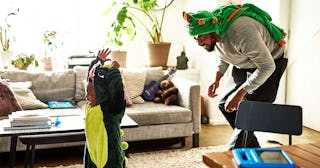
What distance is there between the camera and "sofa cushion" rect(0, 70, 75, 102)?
13.2ft

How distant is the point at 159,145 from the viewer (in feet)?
13.3

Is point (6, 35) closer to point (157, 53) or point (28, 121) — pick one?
point (157, 53)

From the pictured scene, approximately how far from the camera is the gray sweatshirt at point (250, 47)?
253cm

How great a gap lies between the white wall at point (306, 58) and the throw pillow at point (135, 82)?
1838mm

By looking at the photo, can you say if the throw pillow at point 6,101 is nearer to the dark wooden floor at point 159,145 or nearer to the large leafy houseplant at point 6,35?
the dark wooden floor at point 159,145

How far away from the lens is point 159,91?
433cm

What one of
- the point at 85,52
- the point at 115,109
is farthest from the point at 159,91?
the point at 115,109

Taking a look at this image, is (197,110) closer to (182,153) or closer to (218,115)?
(182,153)

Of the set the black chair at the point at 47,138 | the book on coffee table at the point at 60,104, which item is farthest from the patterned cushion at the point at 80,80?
the black chair at the point at 47,138

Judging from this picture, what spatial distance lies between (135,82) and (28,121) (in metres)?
1.56

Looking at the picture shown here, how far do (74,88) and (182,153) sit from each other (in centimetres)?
123

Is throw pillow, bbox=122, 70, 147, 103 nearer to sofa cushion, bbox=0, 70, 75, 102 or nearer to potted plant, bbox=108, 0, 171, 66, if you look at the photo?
sofa cushion, bbox=0, 70, 75, 102

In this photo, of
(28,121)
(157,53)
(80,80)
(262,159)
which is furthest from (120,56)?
(262,159)

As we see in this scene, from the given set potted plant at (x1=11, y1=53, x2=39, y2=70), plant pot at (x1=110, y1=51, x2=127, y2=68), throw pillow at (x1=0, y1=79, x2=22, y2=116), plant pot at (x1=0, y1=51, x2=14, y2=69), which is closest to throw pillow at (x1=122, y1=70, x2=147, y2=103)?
plant pot at (x1=110, y1=51, x2=127, y2=68)
